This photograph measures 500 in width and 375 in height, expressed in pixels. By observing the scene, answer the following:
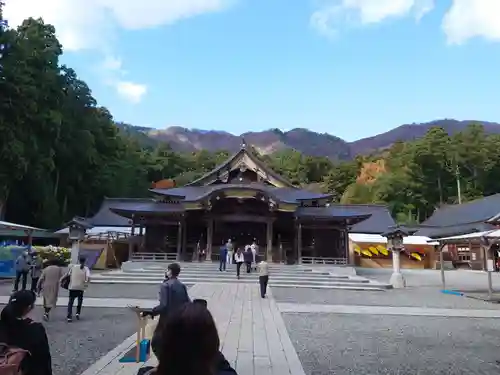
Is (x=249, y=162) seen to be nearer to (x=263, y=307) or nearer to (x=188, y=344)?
(x=263, y=307)

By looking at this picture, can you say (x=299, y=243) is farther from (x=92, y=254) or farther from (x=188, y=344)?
(x=188, y=344)

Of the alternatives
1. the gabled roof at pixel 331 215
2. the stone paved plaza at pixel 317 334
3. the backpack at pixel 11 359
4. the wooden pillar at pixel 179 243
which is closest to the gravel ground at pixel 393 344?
the stone paved plaza at pixel 317 334

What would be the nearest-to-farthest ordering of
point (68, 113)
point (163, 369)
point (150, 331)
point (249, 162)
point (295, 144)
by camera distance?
point (163, 369) → point (150, 331) → point (249, 162) → point (68, 113) → point (295, 144)

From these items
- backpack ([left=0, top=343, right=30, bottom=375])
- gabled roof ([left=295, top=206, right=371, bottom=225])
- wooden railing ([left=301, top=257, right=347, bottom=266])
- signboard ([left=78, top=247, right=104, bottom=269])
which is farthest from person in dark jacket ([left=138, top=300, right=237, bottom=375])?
signboard ([left=78, top=247, right=104, bottom=269])

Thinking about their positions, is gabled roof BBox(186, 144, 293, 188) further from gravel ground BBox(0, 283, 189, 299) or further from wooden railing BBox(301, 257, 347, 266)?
gravel ground BBox(0, 283, 189, 299)

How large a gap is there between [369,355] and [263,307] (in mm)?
4643

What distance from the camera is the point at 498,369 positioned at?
221 inches

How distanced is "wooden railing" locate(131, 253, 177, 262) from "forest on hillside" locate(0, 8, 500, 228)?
348 inches

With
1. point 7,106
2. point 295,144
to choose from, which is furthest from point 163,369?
point 295,144

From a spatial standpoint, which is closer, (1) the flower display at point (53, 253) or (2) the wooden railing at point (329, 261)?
(1) the flower display at point (53, 253)

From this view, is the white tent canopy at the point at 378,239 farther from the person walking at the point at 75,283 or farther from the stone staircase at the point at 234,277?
the person walking at the point at 75,283

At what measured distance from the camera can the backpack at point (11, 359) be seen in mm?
2455

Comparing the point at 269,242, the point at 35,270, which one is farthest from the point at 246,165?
the point at 35,270

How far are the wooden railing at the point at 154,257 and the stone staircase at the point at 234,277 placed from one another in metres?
1.53
